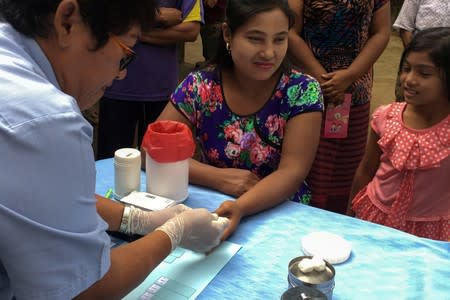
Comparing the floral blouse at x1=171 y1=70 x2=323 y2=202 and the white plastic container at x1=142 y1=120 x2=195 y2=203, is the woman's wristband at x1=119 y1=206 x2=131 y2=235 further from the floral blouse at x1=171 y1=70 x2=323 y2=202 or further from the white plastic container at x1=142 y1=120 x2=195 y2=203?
the floral blouse at x1=171 y1=70 x2=323 y2=202

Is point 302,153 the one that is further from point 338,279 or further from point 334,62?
point 334,62

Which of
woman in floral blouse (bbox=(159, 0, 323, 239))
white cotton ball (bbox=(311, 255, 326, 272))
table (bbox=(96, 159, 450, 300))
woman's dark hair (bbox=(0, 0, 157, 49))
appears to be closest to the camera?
woman's dark hair (bbox=(0, 0, 157, 49))

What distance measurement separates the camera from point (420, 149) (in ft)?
5.69

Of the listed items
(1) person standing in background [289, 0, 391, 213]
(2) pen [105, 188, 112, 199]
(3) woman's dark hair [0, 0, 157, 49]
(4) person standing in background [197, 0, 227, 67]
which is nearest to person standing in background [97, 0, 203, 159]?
(1) person standing in background [289, 0, 391, 213]

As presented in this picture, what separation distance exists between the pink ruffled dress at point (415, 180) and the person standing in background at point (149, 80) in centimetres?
103

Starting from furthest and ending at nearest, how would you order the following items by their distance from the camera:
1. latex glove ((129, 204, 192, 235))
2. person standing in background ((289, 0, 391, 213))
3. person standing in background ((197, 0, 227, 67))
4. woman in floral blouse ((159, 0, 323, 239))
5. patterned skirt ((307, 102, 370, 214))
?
person standing in background ((197, 0, 227, 67)) < patterned skirt ((307, 102, 370, 214)) < person standing in background ((289, 0, 391, 213)) < woman in floral blouse ((159, 0, 323, 239)) < latex glove ((129, 204, 192, 235))

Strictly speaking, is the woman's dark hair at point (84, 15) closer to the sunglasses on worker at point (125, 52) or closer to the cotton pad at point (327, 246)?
the sunglasses on worker at point (125, 52)

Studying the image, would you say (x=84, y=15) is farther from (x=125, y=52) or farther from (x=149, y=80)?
(x=149, y=80)

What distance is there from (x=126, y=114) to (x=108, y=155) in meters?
0.25

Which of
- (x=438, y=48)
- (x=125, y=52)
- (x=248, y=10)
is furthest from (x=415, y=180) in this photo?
(x=125, y=52)

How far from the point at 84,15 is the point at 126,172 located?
66 cm

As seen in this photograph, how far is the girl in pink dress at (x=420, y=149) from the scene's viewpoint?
1715 millimetres

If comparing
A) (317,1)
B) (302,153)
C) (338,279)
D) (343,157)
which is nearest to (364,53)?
(317,1)

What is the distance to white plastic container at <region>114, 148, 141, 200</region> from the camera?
55.9 inches
